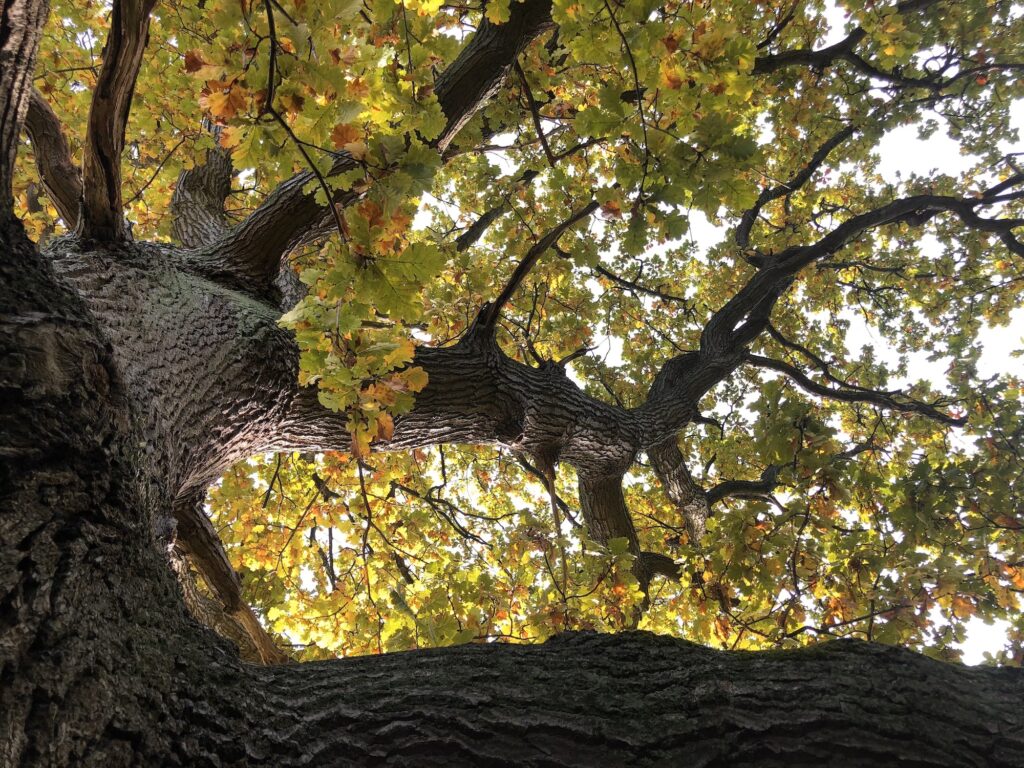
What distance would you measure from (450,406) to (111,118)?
78.5 inches

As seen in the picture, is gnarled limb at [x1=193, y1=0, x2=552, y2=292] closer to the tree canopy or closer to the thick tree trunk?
the tree canopy

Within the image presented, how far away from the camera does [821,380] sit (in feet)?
22.4

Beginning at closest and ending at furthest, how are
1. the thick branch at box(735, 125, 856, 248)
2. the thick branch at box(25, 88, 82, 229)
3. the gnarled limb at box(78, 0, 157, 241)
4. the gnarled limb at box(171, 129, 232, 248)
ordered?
the gnarled limb at box(78, 0, 157, 241)
the thick branch at box(25, 88, 82, 229)
the gnarled limb at box(171, 129, 232, 248)
the thick branch at box(735, 125, 856, 248)

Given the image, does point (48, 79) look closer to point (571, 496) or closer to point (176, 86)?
point (176, 86)

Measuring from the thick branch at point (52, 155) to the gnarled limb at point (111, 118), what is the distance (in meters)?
0.59

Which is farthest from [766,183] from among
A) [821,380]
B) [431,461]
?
[431,461]

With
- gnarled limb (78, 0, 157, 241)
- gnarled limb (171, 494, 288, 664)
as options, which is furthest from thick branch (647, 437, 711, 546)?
gnarled limb (78, 0, 157, 241)

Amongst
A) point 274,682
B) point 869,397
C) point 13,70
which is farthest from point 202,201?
point 869,397

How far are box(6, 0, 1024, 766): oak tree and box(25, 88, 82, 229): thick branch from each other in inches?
0.8

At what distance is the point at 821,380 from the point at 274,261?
21.0 feet

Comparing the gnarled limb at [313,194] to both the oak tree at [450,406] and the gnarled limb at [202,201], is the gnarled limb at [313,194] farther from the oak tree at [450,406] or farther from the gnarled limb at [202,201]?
the gnarled limb at [202,201]

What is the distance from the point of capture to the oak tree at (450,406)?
1.21 m

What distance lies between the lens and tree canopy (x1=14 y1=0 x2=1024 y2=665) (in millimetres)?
1936

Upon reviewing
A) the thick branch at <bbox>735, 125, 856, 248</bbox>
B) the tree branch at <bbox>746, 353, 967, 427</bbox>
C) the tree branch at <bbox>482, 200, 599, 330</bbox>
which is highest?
the thick branch at <bbox>735, 125, 856, 248</bbox>
